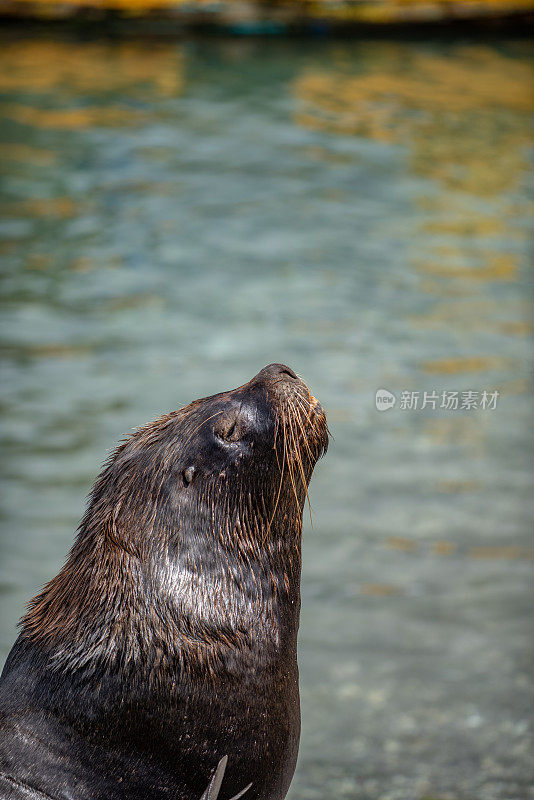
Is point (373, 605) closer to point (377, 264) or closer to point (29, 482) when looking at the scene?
point (29, 482)

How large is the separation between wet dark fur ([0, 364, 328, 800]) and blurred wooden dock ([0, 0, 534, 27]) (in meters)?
15.2

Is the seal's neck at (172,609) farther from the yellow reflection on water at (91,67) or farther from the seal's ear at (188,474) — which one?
the yellow reflection on water at (91,67)

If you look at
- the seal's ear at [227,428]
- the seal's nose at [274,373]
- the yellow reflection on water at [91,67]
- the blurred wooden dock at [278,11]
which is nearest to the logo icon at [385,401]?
the seal's nose at [274,373]

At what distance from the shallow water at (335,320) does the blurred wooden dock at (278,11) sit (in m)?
0.69

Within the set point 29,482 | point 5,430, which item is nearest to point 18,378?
point 5,430

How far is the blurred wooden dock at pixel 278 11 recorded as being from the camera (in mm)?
16656

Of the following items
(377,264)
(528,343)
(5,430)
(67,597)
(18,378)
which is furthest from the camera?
Result: (377,264)

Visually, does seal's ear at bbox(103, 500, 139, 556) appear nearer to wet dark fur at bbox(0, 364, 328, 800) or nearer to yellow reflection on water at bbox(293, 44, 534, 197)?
wet dark fur at bbox(0, 364, 328, 800)

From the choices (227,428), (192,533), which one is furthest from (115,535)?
(227,428)

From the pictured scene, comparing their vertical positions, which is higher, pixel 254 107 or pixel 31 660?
pixel 254 107

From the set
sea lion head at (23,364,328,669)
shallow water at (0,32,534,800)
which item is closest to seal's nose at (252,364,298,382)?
sea lion head at (23,364,328,669)

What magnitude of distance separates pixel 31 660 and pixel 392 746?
7.49 ft

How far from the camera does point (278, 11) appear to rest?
55.4 feet

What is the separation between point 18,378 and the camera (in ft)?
25.9
